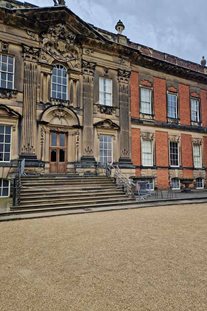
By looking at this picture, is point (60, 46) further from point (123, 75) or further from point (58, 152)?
point (58, 152)

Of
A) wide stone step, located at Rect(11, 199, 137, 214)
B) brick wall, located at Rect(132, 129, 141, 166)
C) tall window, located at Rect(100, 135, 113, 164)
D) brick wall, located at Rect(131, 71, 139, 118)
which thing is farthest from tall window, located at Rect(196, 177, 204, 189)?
wide stone step, located at Rect(11, 199, 137, 214)

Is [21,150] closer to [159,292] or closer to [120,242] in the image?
[120,242]

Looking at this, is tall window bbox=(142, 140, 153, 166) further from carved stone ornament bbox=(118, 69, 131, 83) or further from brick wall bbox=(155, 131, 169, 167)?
carved stone ornament bbox=(118, 69, 131, 83)

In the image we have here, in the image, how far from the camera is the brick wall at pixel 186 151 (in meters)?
19.8

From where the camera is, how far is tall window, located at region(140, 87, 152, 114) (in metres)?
18.4

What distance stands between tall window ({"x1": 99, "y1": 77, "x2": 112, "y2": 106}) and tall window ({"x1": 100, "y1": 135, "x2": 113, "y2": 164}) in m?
2.47

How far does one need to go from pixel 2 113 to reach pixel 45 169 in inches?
157

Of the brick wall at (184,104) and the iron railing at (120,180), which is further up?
the brick wall at (184,104)

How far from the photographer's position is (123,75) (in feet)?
57.2

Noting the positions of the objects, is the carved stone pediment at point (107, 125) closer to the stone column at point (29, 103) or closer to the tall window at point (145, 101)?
the tall window at point (145, 101)

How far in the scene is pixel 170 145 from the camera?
63.8 feet

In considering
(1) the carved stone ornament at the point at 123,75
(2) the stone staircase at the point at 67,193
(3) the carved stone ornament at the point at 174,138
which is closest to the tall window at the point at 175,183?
(3) the carved stone ornament at the point at 174,138

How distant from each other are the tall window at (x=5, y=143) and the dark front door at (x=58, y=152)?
8.25ft

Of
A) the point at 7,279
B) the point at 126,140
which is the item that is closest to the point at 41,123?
the point at 126,140
